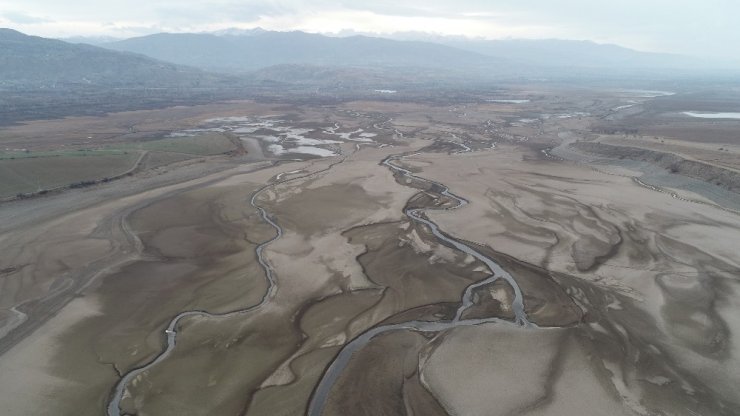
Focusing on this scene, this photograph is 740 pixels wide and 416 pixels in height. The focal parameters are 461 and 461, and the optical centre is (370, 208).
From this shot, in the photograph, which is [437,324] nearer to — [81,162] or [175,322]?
[175,322]

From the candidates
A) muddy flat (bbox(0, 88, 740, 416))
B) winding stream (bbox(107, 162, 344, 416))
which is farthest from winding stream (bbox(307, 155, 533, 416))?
winding stream (bbox(107, 162, 344, 416))

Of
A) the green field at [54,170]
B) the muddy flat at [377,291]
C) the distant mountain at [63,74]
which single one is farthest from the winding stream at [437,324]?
the distant mountain at [63,74]

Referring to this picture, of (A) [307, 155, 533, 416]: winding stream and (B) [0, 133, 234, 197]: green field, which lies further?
(B) [0, 133, 234, 197]: green field

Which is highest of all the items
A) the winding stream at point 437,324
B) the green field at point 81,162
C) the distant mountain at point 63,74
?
the distant mountain at point 63,74

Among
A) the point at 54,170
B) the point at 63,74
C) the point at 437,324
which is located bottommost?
the point at 437,324

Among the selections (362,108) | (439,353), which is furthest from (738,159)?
(362,108)

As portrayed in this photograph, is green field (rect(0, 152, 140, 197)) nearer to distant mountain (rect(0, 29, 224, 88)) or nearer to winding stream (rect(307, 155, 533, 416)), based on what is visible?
winding stream (rect(307, 155, 533, 416))

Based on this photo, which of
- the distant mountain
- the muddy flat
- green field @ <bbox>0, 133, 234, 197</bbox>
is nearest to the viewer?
the muddy flat

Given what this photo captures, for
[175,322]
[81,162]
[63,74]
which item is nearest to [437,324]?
[175,322]

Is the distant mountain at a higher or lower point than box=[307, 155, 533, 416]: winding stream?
higher

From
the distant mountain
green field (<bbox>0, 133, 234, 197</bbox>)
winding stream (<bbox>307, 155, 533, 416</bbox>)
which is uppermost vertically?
the distant mountain

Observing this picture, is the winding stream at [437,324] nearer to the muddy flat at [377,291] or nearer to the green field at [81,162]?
the muddy flat at [377,291]

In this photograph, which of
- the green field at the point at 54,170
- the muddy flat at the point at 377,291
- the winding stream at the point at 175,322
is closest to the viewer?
the winding stream at the point at 175,322

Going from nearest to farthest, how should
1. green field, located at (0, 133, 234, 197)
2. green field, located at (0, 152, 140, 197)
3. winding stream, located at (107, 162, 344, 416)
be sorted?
winding stream, located at (107, 162, 344, 416), green field, located at (0, 152, 140, 197), green field, located at (0, 133, 234, 197)
